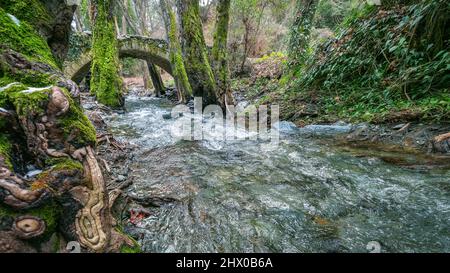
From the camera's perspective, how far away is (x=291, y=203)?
263cm

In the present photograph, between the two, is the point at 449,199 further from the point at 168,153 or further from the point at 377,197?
the point at 168,153

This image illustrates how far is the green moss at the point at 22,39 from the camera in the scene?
209cm

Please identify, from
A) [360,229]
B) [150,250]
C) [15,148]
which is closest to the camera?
[15,148]

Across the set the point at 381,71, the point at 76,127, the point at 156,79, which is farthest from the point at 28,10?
the point at 156,79

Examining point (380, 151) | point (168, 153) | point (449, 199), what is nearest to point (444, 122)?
point (380, 151)

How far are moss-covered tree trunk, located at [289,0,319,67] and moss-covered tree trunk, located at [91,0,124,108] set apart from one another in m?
5.93

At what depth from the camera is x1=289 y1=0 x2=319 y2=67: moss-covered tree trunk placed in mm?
9320

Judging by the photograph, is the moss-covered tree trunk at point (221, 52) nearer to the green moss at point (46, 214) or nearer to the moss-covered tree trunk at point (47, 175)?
the moss-covered tree trunk at point (47, 175)

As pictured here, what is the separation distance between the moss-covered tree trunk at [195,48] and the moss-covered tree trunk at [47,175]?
18.5ft

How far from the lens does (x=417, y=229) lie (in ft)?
6.95

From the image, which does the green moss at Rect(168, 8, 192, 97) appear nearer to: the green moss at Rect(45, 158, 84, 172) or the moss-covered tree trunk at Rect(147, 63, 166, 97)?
the moss-covered tree trunk at Rect(147, 63, 166, 97)

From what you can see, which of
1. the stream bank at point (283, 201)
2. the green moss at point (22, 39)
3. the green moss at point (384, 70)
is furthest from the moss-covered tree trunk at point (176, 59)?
the green moss at point (22, 39)

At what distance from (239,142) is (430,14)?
411cm

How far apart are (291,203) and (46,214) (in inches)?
77.6
